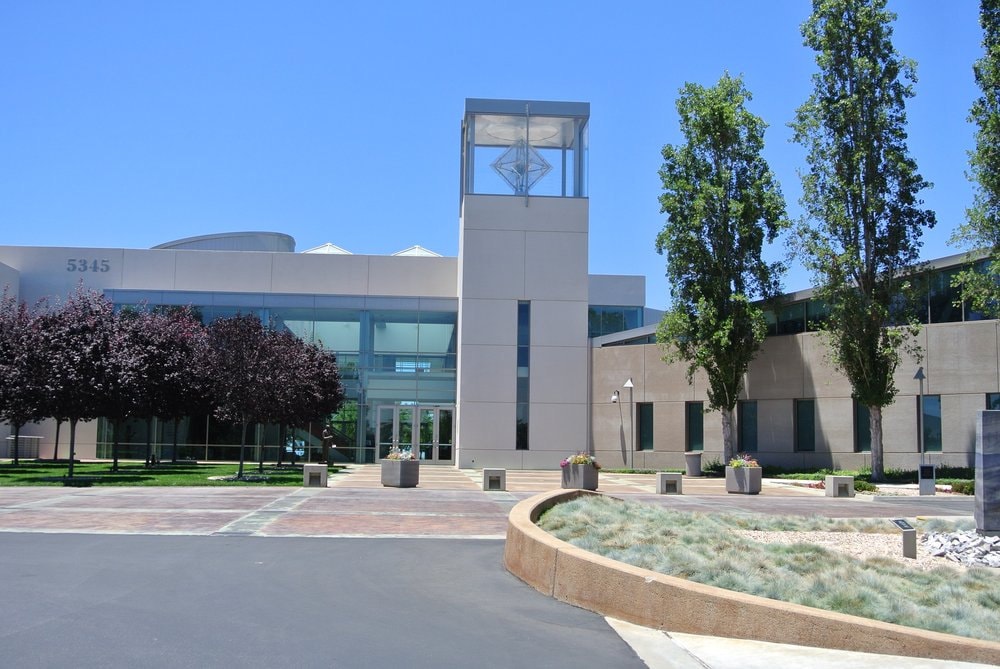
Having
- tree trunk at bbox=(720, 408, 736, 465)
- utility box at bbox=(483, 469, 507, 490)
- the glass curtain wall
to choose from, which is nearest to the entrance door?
the glass curtain wall

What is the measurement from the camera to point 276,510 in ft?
61.3

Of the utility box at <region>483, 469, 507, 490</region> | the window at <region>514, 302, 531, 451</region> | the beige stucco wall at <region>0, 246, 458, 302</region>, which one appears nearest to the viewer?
the utility box at <region>483, 469, 507, 490</region>

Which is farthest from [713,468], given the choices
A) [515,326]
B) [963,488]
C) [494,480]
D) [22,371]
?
[22,371]

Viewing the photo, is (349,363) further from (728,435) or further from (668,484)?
(668,484)

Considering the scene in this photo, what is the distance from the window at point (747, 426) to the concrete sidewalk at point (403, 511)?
6.70m

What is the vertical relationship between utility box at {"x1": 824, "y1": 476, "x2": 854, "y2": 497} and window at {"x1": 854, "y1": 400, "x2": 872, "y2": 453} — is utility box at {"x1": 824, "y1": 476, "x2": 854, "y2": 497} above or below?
below

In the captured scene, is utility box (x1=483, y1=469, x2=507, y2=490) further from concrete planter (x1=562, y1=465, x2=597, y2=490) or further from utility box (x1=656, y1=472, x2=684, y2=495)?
utility box (x1=656, y1=472, x2=684, y2=495)

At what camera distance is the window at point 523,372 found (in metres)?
39.5

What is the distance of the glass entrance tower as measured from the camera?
39.3 m

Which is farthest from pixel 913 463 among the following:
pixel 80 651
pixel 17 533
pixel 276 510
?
pixel 80 651

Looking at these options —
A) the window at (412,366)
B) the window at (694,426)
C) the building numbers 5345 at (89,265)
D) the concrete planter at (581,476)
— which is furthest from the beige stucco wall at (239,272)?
the concrete planter at (581,476)

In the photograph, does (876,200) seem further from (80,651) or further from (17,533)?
(80,651)

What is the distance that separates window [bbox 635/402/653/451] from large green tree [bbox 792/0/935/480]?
382 inches

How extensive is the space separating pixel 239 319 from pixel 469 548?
1741cm
